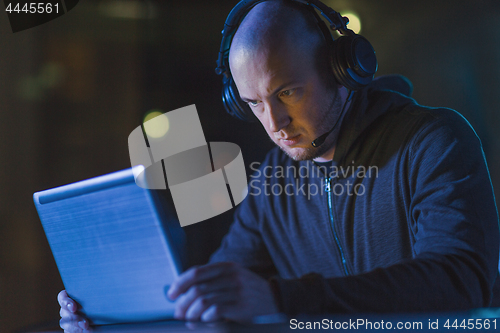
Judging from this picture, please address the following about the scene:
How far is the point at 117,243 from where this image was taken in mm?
593

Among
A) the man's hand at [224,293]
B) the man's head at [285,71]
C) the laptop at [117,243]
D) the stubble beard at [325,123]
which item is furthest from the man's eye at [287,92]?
the man's hand at [224,293]

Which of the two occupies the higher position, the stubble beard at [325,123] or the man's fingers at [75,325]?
the stubble beard at [325,123]

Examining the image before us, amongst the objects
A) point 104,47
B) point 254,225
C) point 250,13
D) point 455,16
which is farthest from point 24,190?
point 455,16

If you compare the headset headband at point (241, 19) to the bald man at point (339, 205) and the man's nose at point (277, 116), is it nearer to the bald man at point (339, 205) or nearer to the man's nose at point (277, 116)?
the bald man at point (339, 205)

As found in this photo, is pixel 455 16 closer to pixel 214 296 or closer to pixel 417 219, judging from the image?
pixel 417 219

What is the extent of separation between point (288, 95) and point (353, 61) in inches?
6.9

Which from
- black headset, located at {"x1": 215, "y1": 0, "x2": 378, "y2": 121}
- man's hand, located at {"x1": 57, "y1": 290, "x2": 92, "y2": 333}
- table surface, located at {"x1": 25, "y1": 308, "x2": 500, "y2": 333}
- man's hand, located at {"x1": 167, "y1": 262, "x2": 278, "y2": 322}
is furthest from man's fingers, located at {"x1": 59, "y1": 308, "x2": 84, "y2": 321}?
black headset, located at {"x1": 215, "y1": 0, "x2": 378, "y2": 121}

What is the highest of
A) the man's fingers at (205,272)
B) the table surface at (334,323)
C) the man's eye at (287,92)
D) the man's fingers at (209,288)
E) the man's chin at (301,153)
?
the man's eye at (287,92)

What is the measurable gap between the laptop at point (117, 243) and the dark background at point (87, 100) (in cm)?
85

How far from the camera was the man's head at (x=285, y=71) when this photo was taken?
0.91m

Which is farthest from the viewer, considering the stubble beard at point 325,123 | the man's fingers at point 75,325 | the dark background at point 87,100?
the dark background at point 87,100

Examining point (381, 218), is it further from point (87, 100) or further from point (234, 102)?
point (87, 100)

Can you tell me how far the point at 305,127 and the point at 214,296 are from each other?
2.06 feet

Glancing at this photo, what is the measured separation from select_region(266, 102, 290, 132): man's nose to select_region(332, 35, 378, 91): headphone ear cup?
0.52 ft
